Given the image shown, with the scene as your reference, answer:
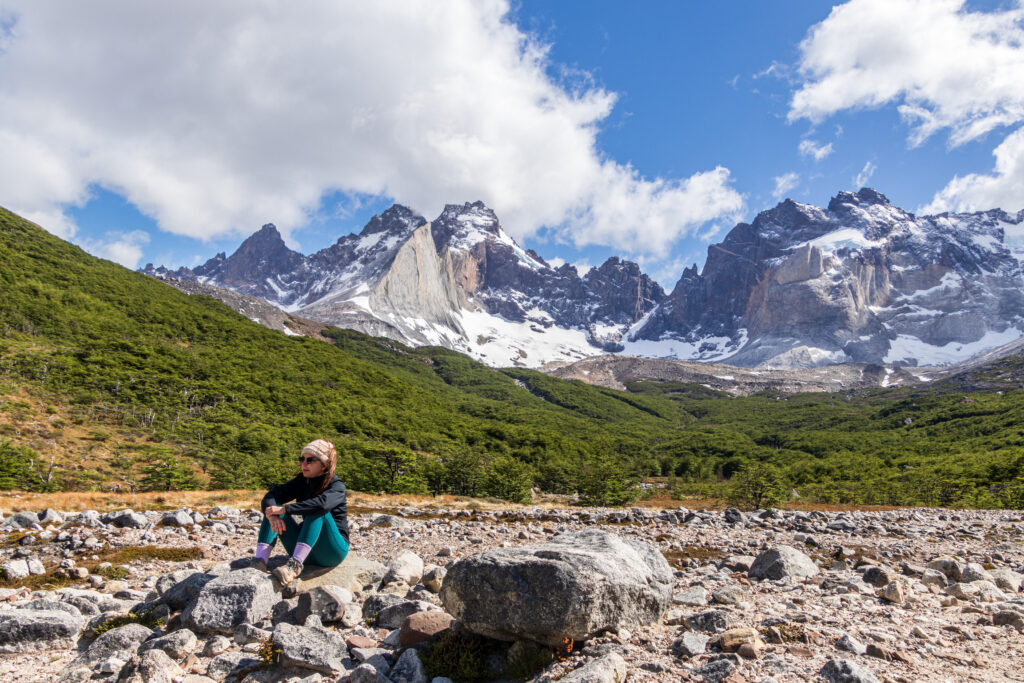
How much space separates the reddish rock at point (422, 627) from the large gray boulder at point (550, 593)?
756 millimetres

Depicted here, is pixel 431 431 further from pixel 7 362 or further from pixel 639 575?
pixel 639 575

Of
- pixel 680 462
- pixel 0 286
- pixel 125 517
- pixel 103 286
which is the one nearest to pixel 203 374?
pixel 0 286

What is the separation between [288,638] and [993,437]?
408ft

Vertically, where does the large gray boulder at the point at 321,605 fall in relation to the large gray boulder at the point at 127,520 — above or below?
above

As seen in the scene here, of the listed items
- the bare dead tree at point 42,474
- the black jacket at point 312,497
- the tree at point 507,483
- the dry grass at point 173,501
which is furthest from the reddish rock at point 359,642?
the tree at point 507,483

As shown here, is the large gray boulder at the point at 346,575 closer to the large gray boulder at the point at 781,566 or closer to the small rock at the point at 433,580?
the small rock at the point at 433,580

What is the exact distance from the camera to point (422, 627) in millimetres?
7785

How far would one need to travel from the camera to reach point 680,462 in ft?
310

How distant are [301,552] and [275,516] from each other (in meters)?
0.85

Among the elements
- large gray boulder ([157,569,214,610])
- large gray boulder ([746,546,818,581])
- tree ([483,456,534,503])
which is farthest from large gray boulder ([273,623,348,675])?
tree ([483,456,534,503])

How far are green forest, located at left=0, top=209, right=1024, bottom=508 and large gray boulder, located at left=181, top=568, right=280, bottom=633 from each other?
2850 centimetres

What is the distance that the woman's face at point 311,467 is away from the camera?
9070 millimetres

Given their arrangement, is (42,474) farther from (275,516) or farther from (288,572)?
(275,516)

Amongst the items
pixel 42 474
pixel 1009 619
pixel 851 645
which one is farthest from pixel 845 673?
pixel 42 474
